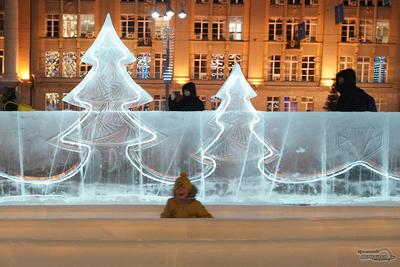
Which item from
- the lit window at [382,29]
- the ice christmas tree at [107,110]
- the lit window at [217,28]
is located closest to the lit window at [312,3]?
the lit window at [382,29]

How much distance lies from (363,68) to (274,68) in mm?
7578

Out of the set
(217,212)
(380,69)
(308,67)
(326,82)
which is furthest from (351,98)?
(380,69)

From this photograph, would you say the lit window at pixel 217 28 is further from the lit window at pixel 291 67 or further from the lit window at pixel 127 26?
the lit window at pixel 127 26

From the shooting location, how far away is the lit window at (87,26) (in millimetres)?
49344

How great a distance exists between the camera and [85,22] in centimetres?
4953

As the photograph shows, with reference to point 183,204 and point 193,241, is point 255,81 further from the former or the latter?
point 193,241

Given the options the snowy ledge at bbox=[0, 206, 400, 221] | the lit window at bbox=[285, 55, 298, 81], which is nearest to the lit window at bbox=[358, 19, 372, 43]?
the lit window at bbox=[285, 55, 298, 81]

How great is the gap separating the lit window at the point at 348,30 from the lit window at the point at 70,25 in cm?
2263

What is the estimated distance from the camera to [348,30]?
4981 cm

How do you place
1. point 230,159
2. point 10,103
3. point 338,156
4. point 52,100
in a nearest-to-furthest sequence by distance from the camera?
point 338,156
point 230,159
point 10,103
point 52,100

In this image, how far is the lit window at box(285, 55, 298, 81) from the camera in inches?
1943

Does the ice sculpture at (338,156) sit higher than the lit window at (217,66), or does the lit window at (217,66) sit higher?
the lit window at (217,66)

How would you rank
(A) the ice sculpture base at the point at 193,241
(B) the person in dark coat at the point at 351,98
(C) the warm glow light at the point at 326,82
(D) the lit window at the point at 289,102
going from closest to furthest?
(A) the ice sculpture base at the point at 193,241, (B) the person in dark coat at the point at 351,98, (C) the warm glow light at the point at 326,82, (D) the lit window at the point at 289,102

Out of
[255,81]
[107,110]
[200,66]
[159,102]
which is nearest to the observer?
[107,110]
